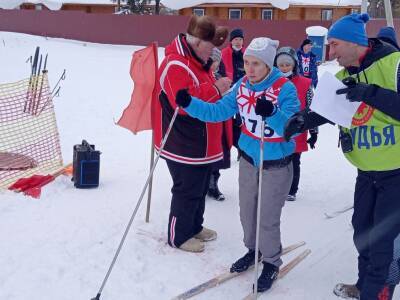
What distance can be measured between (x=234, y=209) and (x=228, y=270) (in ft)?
4.56

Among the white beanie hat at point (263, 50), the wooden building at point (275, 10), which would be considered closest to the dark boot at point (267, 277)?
the white beanie hat at point (263, 50)

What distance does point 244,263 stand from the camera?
4.05 metres

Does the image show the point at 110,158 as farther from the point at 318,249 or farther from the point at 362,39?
the point at 362,39

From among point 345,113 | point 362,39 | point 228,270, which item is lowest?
point 228,270

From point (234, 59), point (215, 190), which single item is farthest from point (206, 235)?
point (234, 59)

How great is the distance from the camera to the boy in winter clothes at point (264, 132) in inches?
141

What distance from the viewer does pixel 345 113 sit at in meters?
3.16

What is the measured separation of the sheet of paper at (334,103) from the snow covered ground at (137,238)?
143cm

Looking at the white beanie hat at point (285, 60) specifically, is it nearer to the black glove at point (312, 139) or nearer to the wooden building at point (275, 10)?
the black glove at point (312, 139)

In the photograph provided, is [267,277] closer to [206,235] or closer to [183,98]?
[206,235]

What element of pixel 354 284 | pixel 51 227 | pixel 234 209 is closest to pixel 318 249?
pixel 354 284

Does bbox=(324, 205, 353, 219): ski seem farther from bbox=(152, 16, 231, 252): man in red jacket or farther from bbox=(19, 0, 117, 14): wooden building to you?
bbox=(19, 0, 117, 14): wooden building

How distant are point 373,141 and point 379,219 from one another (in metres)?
0.51

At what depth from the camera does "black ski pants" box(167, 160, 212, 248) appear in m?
4.23
